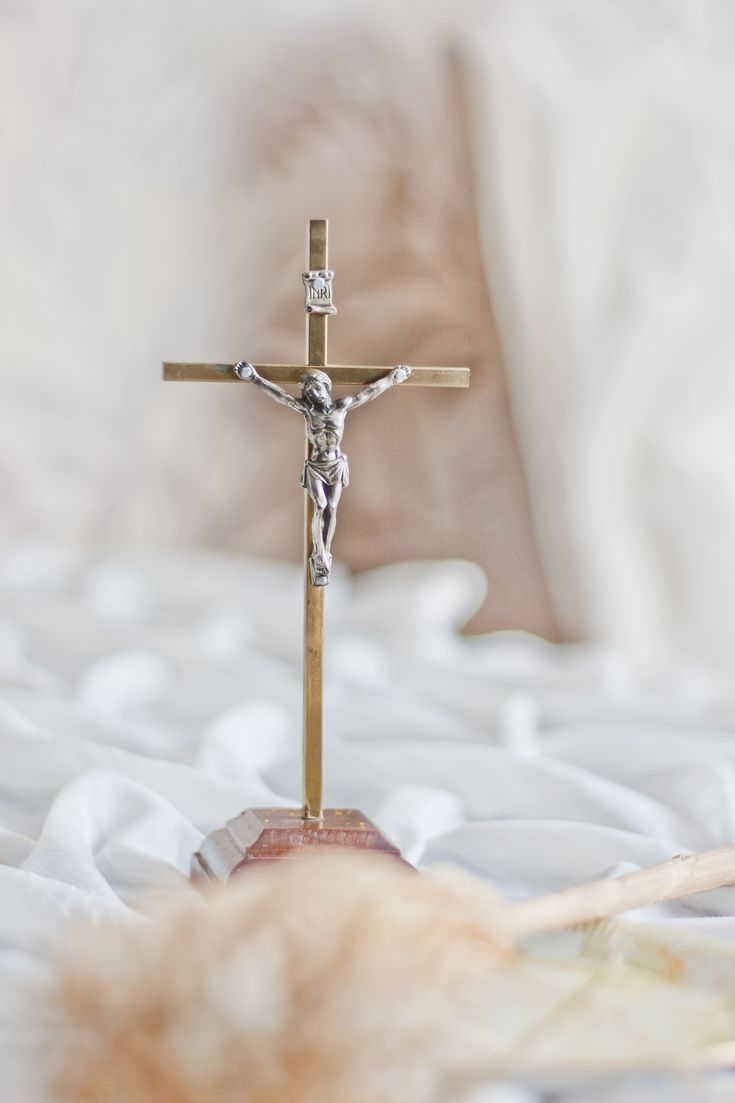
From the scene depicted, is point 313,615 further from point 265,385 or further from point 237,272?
point 237,272

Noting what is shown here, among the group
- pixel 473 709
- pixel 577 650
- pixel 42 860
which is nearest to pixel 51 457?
pixel 577 650

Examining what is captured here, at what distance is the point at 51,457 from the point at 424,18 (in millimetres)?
1214

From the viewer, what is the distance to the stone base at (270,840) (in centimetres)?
Answer: 84

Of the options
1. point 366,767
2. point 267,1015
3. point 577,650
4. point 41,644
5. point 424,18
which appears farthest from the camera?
point 424,18

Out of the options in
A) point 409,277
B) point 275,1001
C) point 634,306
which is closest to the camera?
point 275,1001

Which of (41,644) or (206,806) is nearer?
(206,806)

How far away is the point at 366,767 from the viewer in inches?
46.4

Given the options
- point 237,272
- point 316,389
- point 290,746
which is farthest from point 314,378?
point 237,272

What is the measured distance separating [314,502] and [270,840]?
0.80 feet

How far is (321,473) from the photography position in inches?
35.4

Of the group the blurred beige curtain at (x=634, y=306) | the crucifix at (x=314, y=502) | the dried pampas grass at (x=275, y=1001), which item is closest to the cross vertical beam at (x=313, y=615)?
the crucifix at (x=314, y=502)

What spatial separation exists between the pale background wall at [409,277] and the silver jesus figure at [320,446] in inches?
55.8

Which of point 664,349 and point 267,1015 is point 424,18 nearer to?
point 664,349

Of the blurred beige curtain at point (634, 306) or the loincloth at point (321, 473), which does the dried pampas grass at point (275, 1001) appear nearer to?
the loincloth at point (321, 473)
